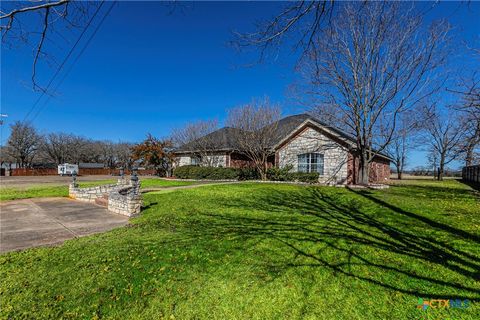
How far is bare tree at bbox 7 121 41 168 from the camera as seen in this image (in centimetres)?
4528

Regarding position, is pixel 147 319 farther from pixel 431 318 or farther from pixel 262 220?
pixel 262 220

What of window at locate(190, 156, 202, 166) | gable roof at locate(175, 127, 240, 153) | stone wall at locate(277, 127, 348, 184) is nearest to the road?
window at locate(190, 156, 202, 166)

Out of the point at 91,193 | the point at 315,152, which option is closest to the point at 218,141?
the point at 315,152

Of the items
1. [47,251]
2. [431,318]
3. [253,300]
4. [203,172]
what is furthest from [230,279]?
[203,172]

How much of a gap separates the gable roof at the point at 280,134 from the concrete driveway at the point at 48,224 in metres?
13.9

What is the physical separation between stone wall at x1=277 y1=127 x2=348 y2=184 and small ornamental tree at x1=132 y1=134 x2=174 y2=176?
12.8 metres

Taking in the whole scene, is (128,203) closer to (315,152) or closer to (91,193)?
(91,193)

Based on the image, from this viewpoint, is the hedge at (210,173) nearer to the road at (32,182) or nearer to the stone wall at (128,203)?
the road at (32,182)

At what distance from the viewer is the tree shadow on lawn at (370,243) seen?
10.5 ft

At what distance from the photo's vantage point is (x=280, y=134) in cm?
2217

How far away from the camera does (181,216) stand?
713 centimetres

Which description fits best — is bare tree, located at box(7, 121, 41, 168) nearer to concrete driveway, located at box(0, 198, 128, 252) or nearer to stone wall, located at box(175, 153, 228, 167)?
stone wall, located at box(175, 153, 228, 167)

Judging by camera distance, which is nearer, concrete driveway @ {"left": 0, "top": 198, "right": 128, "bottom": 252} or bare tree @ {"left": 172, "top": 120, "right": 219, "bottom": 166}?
concrete driveway @ {"left": 0, "top": 198, "right": 128, "bottom": 252}

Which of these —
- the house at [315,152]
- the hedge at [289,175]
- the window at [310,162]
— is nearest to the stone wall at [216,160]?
the house at [315,152]
